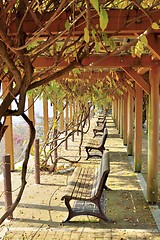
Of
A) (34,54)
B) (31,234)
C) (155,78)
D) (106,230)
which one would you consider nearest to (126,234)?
(106,230)

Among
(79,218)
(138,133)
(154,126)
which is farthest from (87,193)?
(138,133)

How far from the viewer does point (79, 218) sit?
474 centimetres

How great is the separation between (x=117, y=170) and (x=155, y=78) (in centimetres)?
317

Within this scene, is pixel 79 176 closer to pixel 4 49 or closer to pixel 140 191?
pixel 140 191

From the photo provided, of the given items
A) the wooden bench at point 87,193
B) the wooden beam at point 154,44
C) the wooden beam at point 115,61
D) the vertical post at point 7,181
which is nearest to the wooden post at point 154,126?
the wooden beam at point 115,61

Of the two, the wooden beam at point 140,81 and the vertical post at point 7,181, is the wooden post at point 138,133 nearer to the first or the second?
the wooden beam at point 140,81

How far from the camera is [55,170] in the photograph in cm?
789

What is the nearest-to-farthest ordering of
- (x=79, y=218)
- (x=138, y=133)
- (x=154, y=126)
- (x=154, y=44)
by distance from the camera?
(x=154, y=44) < (x=79, y=218) < (x=154, y=126) < (x=138, y=133)

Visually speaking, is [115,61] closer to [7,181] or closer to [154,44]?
[154,44]

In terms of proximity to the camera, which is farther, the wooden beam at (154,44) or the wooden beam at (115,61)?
the wooden beam at (115,61)

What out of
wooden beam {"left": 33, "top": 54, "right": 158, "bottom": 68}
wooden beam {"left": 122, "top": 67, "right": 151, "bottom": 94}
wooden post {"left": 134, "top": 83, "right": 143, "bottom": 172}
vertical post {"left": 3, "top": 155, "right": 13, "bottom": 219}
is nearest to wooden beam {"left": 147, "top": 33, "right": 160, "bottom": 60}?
wooden beam {"left": 33, "top": 54, "right": 158, "bottom": 68}

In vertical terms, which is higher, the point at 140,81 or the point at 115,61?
the point at 115,61

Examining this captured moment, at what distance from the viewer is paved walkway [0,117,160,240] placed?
417 cm

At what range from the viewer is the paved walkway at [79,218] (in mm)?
4171
